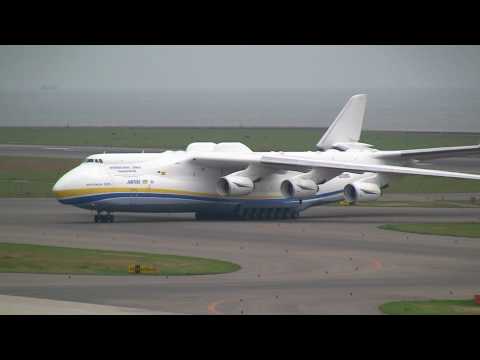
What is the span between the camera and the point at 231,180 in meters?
50.7

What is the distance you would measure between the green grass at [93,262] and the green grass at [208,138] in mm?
56093

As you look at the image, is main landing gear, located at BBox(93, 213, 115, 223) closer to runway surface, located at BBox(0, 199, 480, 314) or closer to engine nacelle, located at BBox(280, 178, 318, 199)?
runway surface, located at BBox(0, 199, 480, 314)

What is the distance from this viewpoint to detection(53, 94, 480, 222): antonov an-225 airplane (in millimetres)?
48719

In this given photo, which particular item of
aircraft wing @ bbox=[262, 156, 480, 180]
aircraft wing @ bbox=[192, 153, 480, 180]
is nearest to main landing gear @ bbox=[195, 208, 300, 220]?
aircraft wing @ bbox=[192, 153, 480, 180]

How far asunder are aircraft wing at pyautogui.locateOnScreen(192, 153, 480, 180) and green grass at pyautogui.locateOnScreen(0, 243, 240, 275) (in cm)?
1205

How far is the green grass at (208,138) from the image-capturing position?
4070 inches

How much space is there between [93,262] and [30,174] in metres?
37.0

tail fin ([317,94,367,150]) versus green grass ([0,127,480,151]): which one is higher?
tail fin ([317,94,367,150])

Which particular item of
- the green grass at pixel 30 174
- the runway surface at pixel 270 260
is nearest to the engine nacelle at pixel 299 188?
the runway surface at pixel 270 260

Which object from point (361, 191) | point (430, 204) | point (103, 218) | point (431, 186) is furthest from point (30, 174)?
point (361, 191)

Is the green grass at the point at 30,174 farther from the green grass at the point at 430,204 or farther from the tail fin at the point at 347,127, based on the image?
the green grass at the point at 430,204

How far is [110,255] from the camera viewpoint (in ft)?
127

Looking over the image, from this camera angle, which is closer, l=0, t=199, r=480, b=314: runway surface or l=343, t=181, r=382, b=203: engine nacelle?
l=0, t=199, r=480, b=314: runway surface

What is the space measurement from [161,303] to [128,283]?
362 centimetres
